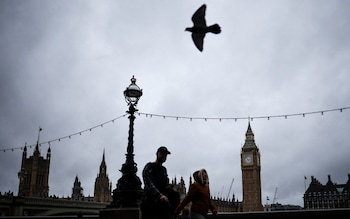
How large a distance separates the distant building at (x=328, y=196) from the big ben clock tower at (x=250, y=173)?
1566 cm

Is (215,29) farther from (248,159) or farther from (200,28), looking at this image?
(248,159)

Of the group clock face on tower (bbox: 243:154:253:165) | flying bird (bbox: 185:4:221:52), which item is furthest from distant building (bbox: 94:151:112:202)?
flying bird (bbox: 185:4:221:52)

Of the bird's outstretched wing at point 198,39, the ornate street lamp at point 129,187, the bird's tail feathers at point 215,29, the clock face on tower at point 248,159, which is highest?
the clock face on tower at point 248,159

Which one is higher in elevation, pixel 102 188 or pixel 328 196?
pixel 102 188

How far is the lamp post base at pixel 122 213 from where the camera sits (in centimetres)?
746

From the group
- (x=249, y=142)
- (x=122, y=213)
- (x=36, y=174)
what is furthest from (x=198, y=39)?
(x=249, y=142)

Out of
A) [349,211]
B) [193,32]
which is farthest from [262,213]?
[193,32]

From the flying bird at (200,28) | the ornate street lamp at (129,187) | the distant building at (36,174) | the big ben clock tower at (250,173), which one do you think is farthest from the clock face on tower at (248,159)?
the flying bird at (200,28)

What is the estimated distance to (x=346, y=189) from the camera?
107 metres

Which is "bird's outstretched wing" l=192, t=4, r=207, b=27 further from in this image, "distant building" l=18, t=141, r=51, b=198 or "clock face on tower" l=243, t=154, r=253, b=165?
"clock face on tower" l=243, t=154, r=253, b=165

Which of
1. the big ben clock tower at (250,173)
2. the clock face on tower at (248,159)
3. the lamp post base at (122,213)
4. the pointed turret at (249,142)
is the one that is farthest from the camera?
the pointed turret at (249,142)

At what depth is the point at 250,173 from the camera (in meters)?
118

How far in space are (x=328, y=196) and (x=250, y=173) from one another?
82.3ft

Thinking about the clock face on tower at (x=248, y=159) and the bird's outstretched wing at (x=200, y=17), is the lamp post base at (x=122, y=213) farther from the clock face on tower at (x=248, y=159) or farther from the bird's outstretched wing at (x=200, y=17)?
the clock face on tower at (x=248, y=159)
